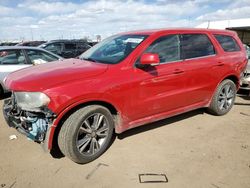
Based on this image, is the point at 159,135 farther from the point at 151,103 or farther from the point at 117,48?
the point at 117,48

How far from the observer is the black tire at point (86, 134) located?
3.59 m

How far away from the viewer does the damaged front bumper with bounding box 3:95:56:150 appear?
137 inches

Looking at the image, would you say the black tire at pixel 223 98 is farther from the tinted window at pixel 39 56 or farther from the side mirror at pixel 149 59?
the tinted window at pixel 39 56

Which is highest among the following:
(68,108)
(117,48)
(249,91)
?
(117,48)

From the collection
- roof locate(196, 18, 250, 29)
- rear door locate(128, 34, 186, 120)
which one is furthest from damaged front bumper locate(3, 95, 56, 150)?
roof locate(196, 18, 250, 29)

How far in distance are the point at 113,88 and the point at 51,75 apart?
864 mm

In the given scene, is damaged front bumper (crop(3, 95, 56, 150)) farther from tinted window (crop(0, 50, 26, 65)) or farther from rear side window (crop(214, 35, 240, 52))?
tinted window (crop(0, 50, 26, 65))

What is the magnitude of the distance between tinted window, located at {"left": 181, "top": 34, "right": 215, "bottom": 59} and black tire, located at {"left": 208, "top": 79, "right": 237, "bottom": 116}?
815 mm

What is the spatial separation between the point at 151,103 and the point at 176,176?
4.14ft

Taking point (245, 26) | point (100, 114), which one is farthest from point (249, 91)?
point (245, 26)

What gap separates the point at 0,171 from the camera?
3672 millimetres

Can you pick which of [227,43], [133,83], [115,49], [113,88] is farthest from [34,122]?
[227,43]

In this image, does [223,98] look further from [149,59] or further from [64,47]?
[64,47]

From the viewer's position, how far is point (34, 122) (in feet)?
11.9
